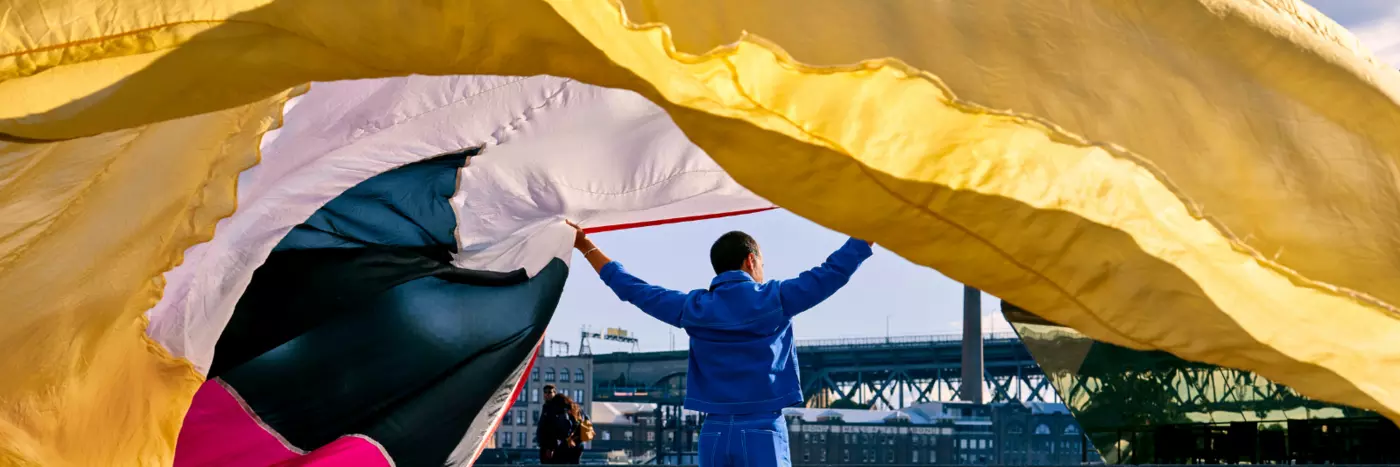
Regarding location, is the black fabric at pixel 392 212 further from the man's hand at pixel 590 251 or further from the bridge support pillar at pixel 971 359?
the bridge support pillar at pixel 971 359

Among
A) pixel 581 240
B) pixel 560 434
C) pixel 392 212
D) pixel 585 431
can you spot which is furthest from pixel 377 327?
pixel 560 434

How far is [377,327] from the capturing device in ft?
10.8

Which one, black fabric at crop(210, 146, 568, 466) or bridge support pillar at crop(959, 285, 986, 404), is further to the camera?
bridge support pillar at crop(959, 285, 986, 404)

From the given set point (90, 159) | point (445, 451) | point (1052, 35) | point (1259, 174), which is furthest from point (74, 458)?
point (1259, 174)

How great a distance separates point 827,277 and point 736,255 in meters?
0.57

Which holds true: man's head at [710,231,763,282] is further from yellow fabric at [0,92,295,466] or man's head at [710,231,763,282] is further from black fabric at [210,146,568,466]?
yellow fabric at [0,92,295,466]

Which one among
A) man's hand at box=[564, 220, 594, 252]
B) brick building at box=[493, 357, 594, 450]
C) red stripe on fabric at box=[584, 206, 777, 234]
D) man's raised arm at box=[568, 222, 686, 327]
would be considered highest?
red stripe on fabric at box=[584, 206, 777, 234]

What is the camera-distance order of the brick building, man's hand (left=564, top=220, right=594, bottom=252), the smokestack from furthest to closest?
the brick building
the smokestack
man's hand (left=564, top=220, right=594, bottom=252)

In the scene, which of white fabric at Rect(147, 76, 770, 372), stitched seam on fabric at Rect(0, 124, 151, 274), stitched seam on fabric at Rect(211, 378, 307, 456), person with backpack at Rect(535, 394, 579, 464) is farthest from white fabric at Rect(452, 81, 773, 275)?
person with backpack at Rect(535, 394, 579, 464)

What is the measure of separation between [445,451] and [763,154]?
2300 mm

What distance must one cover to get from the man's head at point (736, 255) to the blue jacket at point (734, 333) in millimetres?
90

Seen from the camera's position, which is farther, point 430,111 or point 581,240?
point 581,240

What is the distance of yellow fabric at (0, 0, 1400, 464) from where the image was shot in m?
1.33

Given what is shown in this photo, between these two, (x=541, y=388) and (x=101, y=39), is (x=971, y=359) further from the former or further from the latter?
(x=101, y=39)
